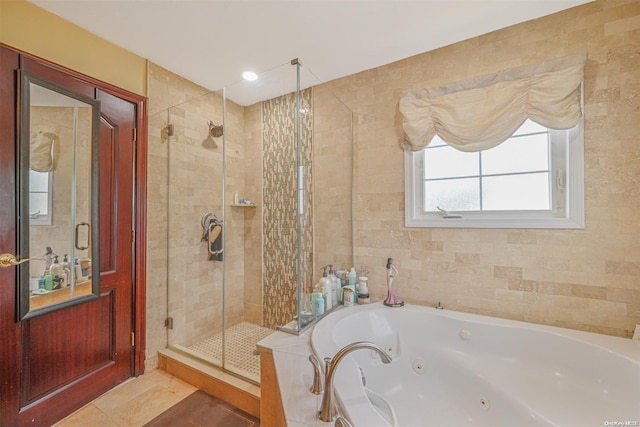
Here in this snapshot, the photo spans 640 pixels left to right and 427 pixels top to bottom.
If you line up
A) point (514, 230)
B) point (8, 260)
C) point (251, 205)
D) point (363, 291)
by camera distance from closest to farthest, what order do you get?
point (8, 260), point (514, 230), point (363, 291), point (251, 205)

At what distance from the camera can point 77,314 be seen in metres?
1.61

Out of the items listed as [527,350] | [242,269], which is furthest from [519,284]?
[242,269]

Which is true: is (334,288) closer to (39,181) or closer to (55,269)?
(55,269)

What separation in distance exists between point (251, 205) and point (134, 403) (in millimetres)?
1648

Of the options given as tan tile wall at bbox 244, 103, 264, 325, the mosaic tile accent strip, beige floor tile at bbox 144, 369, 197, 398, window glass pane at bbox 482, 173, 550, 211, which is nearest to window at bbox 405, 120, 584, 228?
window glass pane at bbox 482, 173, 550, 211

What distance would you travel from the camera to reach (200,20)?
62.7 inches

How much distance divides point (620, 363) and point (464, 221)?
95cm

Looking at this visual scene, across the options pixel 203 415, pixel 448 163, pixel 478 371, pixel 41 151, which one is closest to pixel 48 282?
pixel 41 151

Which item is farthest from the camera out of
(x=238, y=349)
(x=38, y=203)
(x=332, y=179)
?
(x=332, y=179)

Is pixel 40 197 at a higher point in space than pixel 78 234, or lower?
higher

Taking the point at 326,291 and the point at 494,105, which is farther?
the point at 326,291

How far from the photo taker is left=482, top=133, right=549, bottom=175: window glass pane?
1.63 m

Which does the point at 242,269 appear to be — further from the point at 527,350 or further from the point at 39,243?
the point at 527,350

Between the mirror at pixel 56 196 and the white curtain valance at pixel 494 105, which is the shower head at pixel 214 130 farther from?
the white curtain valance at pixel 494 105
